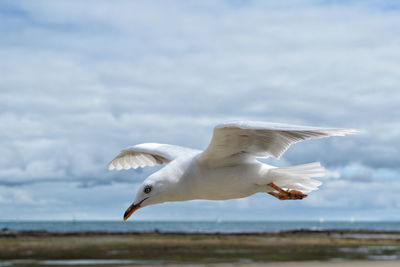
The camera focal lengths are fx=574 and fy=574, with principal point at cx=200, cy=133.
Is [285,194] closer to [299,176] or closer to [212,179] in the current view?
[299,176]

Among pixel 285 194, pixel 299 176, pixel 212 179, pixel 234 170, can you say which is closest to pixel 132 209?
pixel 212 179

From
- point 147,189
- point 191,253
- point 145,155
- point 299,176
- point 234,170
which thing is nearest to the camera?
point 147,189

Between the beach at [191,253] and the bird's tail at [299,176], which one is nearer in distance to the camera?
the bird's tail at [299,176]

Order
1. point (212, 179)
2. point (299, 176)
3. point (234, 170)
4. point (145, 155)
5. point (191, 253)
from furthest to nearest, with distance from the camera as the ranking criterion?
point (191, 253), point (145, 155), point (299, 176), point (234, 170), point (212, 179)

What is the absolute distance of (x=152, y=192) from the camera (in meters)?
6.31

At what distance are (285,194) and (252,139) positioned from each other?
3.45ft

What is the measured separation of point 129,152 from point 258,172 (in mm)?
3321

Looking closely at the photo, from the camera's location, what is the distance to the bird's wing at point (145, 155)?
310 inches

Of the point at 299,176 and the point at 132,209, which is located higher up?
the point at 299,176

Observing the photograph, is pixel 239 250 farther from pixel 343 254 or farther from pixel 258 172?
pixel 258 172

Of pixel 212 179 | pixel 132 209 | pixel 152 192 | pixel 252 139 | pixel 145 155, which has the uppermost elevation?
pixel 145 155

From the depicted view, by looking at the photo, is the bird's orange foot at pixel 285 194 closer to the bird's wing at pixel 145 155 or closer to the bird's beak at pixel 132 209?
the bird's wing at pixel 145 155

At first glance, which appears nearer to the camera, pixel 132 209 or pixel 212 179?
pixel 132 209

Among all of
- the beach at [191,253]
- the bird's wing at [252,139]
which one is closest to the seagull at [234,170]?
the bird's wing at [252,139]
